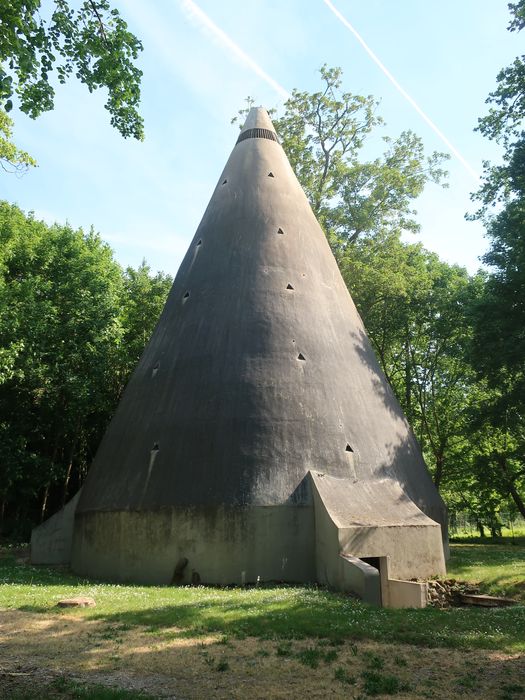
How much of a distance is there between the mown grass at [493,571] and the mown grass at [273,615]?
10.1 feet

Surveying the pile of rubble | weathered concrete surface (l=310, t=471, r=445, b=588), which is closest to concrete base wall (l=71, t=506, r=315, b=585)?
weathered concrete surface (l=310, t=471, r=445, b=588)

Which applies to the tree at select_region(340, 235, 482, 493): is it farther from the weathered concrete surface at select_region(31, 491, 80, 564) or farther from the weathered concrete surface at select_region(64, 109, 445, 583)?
the weathered concrete surface at select_region(31, 491, 80, 564)

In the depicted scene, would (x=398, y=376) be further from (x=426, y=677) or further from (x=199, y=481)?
(x=426, y=677)

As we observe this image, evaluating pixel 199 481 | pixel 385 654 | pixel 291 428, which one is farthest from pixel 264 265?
pixel 385 654

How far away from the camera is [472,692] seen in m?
6.29

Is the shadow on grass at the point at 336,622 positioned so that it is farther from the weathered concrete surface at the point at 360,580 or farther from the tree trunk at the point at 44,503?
the tree trunk at the point at 44,503

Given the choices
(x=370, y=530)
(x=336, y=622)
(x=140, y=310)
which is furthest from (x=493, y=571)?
(x=140, y=310)

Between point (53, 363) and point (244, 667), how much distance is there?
19.4 meters

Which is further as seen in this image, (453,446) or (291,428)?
(453,446)

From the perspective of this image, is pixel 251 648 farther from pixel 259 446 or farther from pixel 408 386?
pixel 408 386

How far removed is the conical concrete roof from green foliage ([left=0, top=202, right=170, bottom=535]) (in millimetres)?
6004

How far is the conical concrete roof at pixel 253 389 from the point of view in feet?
50.0

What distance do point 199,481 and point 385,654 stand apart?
26.4 feet

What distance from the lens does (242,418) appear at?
15.7 meters
